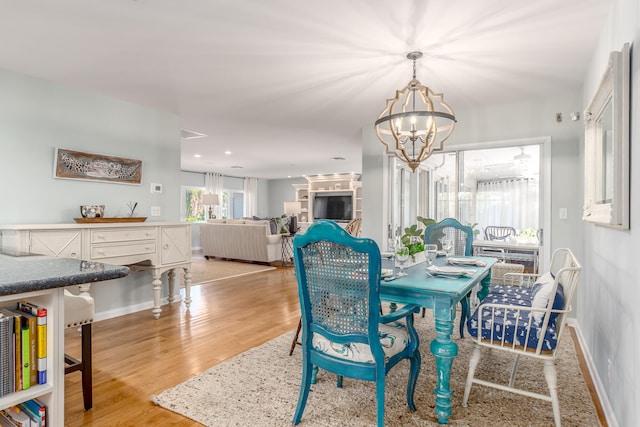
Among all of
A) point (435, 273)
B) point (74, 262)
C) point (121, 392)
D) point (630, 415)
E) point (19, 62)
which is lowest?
point (121, 392)

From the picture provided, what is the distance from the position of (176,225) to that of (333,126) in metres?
2.43

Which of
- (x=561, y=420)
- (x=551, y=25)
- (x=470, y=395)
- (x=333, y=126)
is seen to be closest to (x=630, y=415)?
(x=561, y=420)

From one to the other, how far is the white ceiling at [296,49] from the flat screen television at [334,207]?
644 cm

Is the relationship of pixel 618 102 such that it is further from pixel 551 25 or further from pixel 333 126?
pixel 333 126

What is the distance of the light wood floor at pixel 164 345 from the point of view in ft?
6.56

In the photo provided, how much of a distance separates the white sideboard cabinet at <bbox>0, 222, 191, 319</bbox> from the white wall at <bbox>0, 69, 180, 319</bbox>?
1.14 feet

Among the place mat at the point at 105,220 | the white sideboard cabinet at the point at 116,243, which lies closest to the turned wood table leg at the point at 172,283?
the white sideboard cabinet at the point at 116,243

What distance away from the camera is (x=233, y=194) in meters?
11.6

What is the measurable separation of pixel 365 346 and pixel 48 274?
130cm

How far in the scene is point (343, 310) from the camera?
167 centimetres

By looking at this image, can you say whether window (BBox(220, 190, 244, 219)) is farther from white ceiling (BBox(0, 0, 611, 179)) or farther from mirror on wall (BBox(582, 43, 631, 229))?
mirror on wall (BBox(582, 43, 631, 229))

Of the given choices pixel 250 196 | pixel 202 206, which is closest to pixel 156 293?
pixel 202 206

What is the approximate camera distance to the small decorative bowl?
3387 millimetres

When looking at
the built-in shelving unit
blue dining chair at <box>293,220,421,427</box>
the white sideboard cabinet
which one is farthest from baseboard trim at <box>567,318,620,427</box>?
the built-in shelving unit
